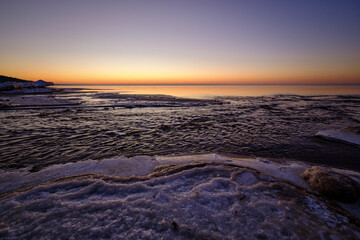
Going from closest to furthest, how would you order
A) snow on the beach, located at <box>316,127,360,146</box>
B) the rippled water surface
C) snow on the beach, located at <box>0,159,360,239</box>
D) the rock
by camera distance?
snow on the beach, located at <box>0,159,360,239</box> < the rock < the rippled water surface < snow on the beach, located at <box>316,127,360,146</box>

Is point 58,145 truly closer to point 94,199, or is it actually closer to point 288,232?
point 94,199

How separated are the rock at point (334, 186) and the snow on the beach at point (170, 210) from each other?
0.57 meters

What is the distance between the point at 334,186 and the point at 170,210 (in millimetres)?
4418

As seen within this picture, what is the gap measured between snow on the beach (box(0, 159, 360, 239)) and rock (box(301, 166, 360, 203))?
57 cm

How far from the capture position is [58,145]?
24.2ft

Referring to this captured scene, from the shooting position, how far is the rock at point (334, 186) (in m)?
3.87

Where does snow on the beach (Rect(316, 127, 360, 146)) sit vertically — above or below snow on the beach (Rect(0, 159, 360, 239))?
above

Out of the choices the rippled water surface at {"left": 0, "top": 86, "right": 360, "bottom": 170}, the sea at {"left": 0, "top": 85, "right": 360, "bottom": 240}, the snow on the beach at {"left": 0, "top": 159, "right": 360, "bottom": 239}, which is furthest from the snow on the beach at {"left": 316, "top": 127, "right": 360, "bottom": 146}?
the snow on the beach at {"left": 0, "top": 159, "right": 360, "bottom": 239}

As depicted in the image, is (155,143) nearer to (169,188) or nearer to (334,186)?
(169,188)

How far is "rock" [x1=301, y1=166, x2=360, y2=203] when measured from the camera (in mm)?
3873

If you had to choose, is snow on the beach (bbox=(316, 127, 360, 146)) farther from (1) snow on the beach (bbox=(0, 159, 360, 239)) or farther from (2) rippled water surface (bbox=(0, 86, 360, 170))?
(1) snow on the beach (bbox=(0, 159, 360, 239))

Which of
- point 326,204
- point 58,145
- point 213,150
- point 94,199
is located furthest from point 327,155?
point 58,145

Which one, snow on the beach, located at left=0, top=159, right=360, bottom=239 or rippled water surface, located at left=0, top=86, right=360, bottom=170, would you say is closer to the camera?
snow on the beach, located at left=0, top=159, right=360, bottom=239

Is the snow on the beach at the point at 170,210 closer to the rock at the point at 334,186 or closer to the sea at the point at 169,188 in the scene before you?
the sea at the point at 169,188
